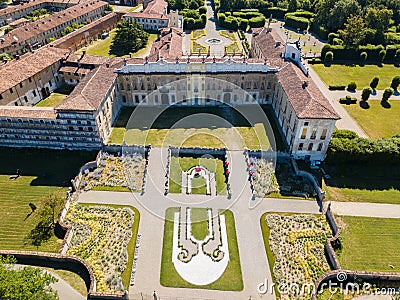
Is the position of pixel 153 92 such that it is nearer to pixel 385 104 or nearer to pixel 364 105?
pixel 364 105

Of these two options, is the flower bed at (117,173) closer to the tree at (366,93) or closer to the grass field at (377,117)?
the grass field at (377,117)

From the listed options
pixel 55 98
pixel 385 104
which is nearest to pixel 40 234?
pixel 55 98

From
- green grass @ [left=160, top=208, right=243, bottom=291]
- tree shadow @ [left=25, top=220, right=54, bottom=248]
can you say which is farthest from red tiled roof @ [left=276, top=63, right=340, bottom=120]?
tree shadow @ [left=25, top=220, right=54, bottom=248]

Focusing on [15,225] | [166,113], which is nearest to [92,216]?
[15,225]

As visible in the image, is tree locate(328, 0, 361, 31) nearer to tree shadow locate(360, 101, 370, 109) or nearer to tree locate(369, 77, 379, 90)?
tree locate(369, 77, 379, 90)

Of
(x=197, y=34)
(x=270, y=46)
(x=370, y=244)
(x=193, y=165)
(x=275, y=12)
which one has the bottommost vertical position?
(x=370, y=244)

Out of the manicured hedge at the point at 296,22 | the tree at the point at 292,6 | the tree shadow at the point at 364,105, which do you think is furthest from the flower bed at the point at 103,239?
the tree at the point at 292,6
